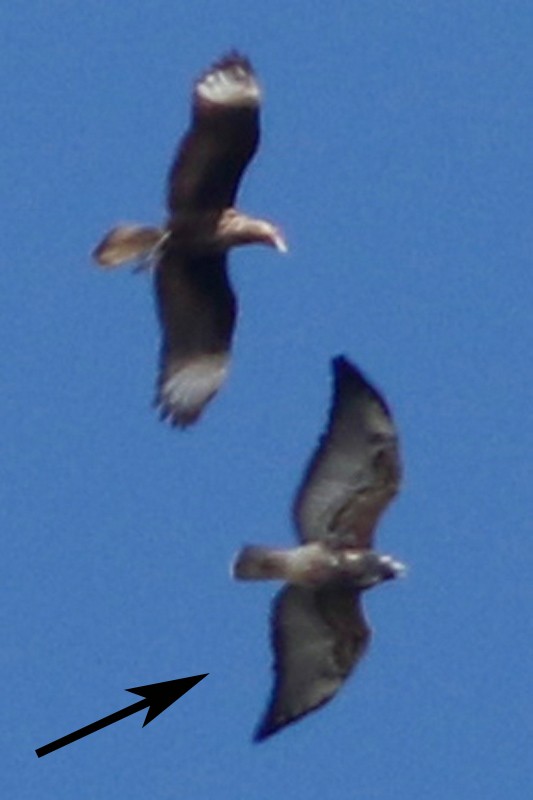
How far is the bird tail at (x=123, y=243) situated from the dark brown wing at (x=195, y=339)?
1.36 feet

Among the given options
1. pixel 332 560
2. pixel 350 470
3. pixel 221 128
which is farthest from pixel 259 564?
pixel 221 128

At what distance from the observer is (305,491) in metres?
20.1

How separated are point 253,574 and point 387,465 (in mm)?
888

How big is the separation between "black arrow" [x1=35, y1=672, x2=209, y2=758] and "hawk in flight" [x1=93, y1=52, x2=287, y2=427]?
2.26 metres

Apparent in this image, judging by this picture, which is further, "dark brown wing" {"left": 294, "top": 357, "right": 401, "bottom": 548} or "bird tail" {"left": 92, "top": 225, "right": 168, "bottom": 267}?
"bird tail" {"left": 92, "top": 225, "right": 168, "bottom": 267}

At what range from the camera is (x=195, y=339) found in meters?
21.4

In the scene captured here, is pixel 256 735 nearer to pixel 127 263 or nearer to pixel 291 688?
pixel 291 688

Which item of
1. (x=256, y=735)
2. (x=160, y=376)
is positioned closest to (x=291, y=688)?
(x=256, y=735)

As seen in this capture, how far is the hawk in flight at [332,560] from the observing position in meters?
19.9

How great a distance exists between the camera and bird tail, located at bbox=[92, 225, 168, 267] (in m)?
20.9

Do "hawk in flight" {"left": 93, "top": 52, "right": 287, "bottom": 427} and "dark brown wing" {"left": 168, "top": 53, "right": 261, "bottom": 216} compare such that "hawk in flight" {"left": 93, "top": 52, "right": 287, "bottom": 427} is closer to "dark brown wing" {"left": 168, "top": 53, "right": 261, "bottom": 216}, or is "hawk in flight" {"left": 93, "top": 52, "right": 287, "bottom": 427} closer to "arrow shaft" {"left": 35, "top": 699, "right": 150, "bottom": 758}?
"dark brown wing" {"left": 168, "top": 53, "right": 261, "bottom": 216}

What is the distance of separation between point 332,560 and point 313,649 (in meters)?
0.47

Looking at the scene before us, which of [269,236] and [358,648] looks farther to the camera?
[269,236]

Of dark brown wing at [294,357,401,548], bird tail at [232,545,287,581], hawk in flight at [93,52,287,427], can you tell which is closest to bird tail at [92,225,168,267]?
hawk in flight at [93,52,287,427]
